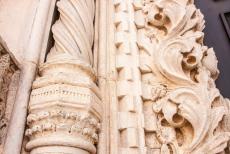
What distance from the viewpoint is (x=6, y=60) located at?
91 cm

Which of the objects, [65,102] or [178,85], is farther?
[178,85]

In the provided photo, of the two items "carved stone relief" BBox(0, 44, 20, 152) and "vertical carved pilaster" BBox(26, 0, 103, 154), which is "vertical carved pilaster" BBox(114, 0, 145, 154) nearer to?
"vertical carved pilaster" BBox(26, 0, 103, 154)

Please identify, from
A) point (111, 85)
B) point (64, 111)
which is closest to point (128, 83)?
point (111, 85)

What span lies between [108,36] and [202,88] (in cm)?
46

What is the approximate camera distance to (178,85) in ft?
3.56

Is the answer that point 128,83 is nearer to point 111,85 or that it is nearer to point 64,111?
point 111,85

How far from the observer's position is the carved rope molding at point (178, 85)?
38.3 inches

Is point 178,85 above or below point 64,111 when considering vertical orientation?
above

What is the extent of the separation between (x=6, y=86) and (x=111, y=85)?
378 mm

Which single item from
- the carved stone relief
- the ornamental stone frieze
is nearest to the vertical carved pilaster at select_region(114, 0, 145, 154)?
the ornamental stone frieze

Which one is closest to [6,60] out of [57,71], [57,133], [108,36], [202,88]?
[57,71]

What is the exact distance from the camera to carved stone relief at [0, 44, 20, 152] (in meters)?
0.88

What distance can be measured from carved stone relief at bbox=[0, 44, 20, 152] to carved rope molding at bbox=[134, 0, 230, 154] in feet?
1.52

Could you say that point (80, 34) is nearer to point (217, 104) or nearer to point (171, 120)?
point (171, 120)
